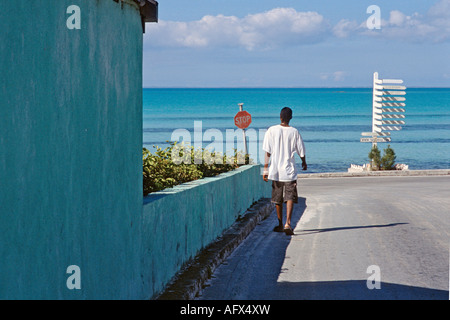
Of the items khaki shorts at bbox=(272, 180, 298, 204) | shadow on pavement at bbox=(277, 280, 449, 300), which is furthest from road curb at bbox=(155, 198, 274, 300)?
shadow on pavement at bbox=(277, 280, 449, 300)

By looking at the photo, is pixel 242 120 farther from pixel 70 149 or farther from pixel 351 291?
pixel 70 149

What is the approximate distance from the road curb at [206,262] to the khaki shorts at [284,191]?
2.32 feet

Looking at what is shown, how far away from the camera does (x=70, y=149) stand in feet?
13.4

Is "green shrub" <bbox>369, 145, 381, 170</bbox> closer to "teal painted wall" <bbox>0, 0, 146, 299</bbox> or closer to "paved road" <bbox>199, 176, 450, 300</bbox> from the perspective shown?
"paved road" <bbox>199, 176, 450, 300</bbox>

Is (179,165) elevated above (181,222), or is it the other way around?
(179,165)

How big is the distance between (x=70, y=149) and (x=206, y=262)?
388 cm

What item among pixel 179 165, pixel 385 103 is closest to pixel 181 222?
pixel 179 165

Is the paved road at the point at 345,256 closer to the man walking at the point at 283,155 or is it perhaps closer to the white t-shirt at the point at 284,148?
the man walking at the point at 283,155

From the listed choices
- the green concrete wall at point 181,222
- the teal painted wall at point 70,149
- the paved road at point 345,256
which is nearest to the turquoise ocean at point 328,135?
the paved road at point 345,256

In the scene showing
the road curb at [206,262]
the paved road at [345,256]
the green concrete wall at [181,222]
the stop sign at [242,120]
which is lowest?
the paved road at [345,256]

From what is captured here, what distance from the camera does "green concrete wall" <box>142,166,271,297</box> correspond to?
608cm

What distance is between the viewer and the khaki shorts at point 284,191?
34.1ft
